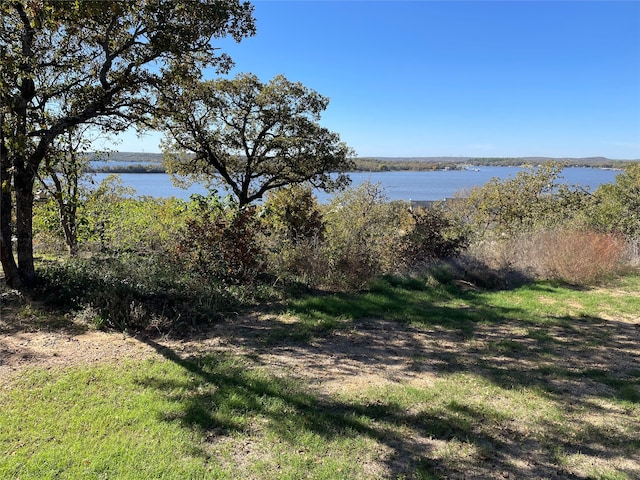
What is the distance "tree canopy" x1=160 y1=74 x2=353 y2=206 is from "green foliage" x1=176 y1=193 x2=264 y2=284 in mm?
7723

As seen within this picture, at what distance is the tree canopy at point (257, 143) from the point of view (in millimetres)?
14508

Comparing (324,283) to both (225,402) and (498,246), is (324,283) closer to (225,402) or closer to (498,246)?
(225,402)

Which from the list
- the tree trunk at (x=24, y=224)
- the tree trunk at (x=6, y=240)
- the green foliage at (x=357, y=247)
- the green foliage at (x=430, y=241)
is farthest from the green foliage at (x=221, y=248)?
the green foliage at (x=430, y=241)

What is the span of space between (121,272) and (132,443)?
3714 millimetres

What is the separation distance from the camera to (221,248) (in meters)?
6.60

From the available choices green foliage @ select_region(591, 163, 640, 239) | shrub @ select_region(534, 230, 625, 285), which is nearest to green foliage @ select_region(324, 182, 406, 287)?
shrub @ select_region(534, 230, 625, 285)

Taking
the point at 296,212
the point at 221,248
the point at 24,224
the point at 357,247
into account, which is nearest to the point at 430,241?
the point at 357,247

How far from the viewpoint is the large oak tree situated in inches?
200

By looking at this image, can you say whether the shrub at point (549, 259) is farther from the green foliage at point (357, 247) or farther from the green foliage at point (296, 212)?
the green foliage at point (296, 212)

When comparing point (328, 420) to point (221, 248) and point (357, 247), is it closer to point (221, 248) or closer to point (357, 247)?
point (221, 248)

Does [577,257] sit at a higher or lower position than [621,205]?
lower

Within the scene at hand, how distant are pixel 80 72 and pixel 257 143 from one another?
968 centimetres

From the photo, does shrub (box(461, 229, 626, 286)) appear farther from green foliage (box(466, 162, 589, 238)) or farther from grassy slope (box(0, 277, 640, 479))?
green foliage (box(466, 162, 589, 238))

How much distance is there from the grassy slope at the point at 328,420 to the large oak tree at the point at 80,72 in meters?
3.14
